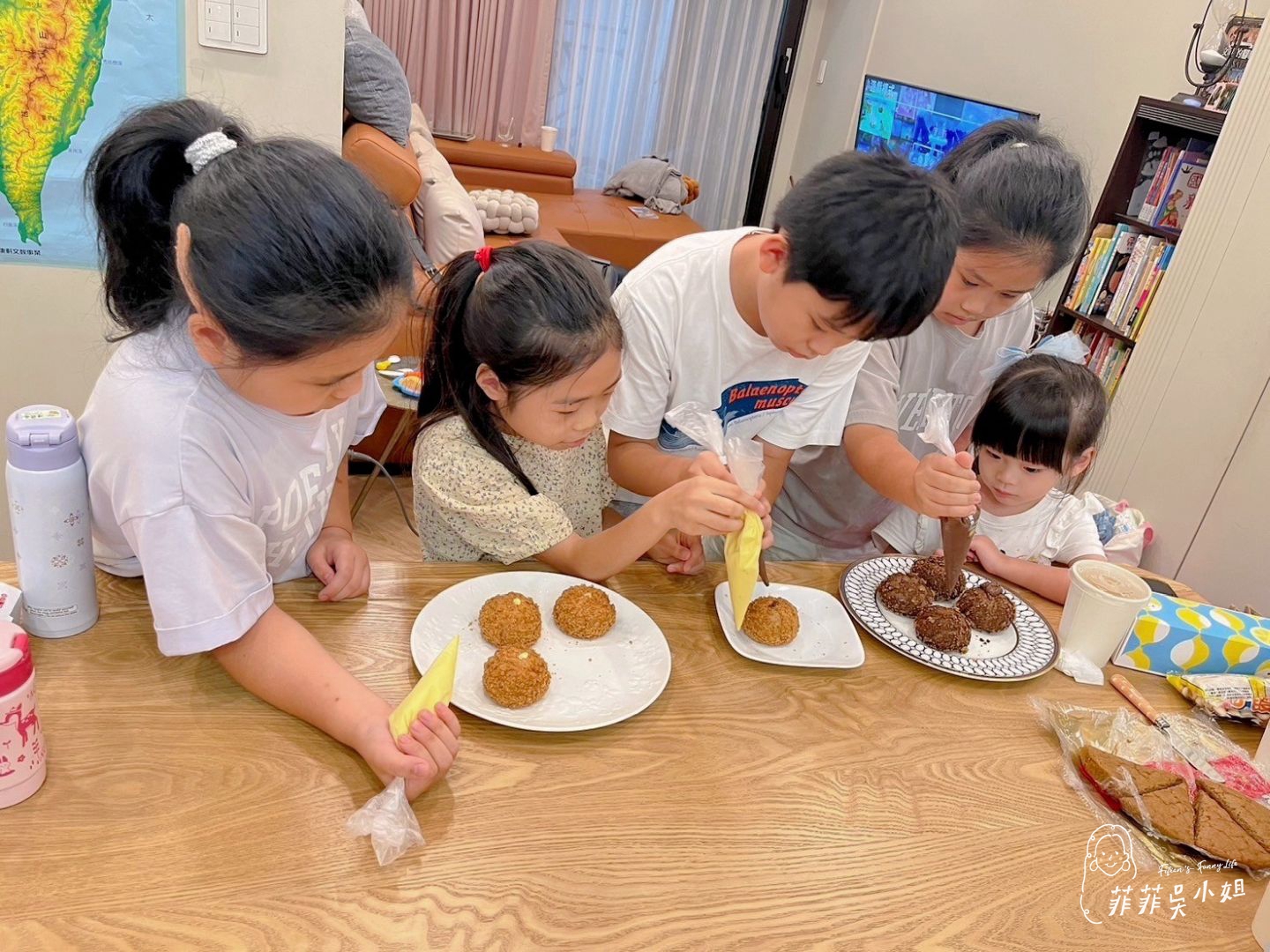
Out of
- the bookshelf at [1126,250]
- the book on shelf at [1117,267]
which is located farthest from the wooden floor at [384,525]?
the book on shelf at [1117,267]

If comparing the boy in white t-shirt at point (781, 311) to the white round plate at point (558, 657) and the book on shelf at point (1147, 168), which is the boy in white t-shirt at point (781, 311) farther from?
the book on shelf at point (1147, 168)

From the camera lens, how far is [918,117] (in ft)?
15.3

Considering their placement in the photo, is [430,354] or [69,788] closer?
[69,788]

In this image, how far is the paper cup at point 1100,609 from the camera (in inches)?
51.0

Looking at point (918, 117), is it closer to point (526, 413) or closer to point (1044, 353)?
point (1044, 353)

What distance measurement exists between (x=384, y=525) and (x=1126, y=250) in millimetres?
2971

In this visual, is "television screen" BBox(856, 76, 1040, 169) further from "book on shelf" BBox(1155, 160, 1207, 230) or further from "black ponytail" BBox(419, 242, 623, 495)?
"black ponytail" BBox(419, 242, 623, 495)

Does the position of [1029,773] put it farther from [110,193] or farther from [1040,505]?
[110,193]

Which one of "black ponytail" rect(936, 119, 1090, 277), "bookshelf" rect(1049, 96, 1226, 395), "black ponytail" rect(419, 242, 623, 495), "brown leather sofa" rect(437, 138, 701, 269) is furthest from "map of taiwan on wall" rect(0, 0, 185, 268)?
"bookshelf" rect(1049, 96, 1226, 395)

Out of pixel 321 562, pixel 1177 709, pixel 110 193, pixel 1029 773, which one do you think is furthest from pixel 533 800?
pixel 1177 709

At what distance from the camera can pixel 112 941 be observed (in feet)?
2.27

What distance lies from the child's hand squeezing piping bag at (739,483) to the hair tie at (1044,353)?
693 millimetres

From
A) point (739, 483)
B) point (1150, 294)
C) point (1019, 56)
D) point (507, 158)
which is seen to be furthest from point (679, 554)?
point (507, 158)

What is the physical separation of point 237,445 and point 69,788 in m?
0.37
